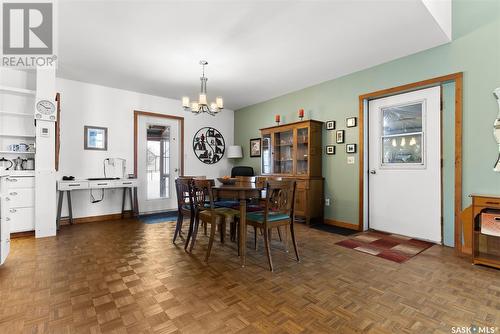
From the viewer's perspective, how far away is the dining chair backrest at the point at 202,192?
2.48 meters

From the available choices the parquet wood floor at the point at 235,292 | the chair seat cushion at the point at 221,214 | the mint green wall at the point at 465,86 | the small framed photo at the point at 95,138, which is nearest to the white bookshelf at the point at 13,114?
the small framed photo at the point at 95,138

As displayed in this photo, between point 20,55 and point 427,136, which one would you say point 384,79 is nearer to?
point 427,136

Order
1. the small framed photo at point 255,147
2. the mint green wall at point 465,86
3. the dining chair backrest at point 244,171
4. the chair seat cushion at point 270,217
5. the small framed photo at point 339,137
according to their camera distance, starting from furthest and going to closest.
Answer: the small framed photo at point 255,147
the dining chair backrest at point 244,171
the small framed photo at point 339,137
the mint green wall at point 465,86
the chair seat cushion at point 270,217

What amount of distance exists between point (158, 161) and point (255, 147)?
7.29 ft

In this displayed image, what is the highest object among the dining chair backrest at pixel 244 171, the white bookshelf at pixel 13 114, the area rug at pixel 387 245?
the white bookshelf at pixel 13 114

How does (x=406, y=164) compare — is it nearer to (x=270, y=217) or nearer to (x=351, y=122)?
(x=351, y=122)

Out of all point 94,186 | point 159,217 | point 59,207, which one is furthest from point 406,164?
point 59,207

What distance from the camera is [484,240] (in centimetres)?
259

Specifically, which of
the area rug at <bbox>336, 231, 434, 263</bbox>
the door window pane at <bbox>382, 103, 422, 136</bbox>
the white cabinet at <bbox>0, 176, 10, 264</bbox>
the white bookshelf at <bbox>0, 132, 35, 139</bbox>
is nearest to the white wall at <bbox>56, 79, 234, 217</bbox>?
the white bookshelf at <bbox>0, 132, 35, 139</bbox>

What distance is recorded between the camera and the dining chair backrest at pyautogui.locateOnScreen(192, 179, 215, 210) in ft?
8.14

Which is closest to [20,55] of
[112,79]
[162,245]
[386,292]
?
[112,79]

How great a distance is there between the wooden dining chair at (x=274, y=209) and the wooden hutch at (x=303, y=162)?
1.66 metres

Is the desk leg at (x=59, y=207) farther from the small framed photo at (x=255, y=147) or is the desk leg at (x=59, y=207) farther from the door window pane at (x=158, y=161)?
the small framed photo at (x=255, y=147)

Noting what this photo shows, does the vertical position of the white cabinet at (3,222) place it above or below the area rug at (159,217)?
above
